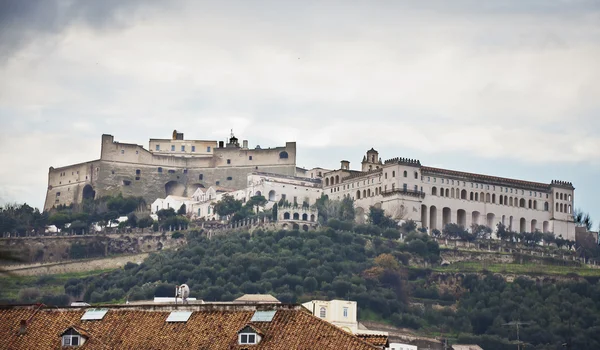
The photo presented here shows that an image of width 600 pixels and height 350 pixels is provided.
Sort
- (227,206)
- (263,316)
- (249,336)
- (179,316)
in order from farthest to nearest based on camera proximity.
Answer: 1. (227,206)
2. (179,316)
3. (263,316)
4. (249,336)

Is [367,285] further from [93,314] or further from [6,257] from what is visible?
[6,257]

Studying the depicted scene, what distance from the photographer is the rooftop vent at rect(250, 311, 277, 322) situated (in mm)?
32188

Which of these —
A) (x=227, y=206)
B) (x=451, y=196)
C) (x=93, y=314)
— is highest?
(x=451, y=196)

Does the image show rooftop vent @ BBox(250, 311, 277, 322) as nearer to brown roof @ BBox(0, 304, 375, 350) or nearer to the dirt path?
brown roof @ BBox(0, 304, 375, 350)

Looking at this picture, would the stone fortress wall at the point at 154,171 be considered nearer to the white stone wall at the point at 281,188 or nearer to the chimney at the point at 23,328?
the white stone wall at the point at 281,188

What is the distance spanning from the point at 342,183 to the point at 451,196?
36.9 feet

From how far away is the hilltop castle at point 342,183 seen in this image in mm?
141750

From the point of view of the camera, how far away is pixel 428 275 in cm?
13388

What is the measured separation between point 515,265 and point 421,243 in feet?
33.0

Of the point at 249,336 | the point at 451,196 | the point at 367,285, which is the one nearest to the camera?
the point at 249,336

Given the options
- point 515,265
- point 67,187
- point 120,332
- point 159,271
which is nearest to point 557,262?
point 515,265

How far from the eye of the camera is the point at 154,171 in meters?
158

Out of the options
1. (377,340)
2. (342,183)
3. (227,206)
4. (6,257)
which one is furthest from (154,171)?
(6,257)

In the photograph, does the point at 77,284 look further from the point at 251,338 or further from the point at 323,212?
the point at 251,338
